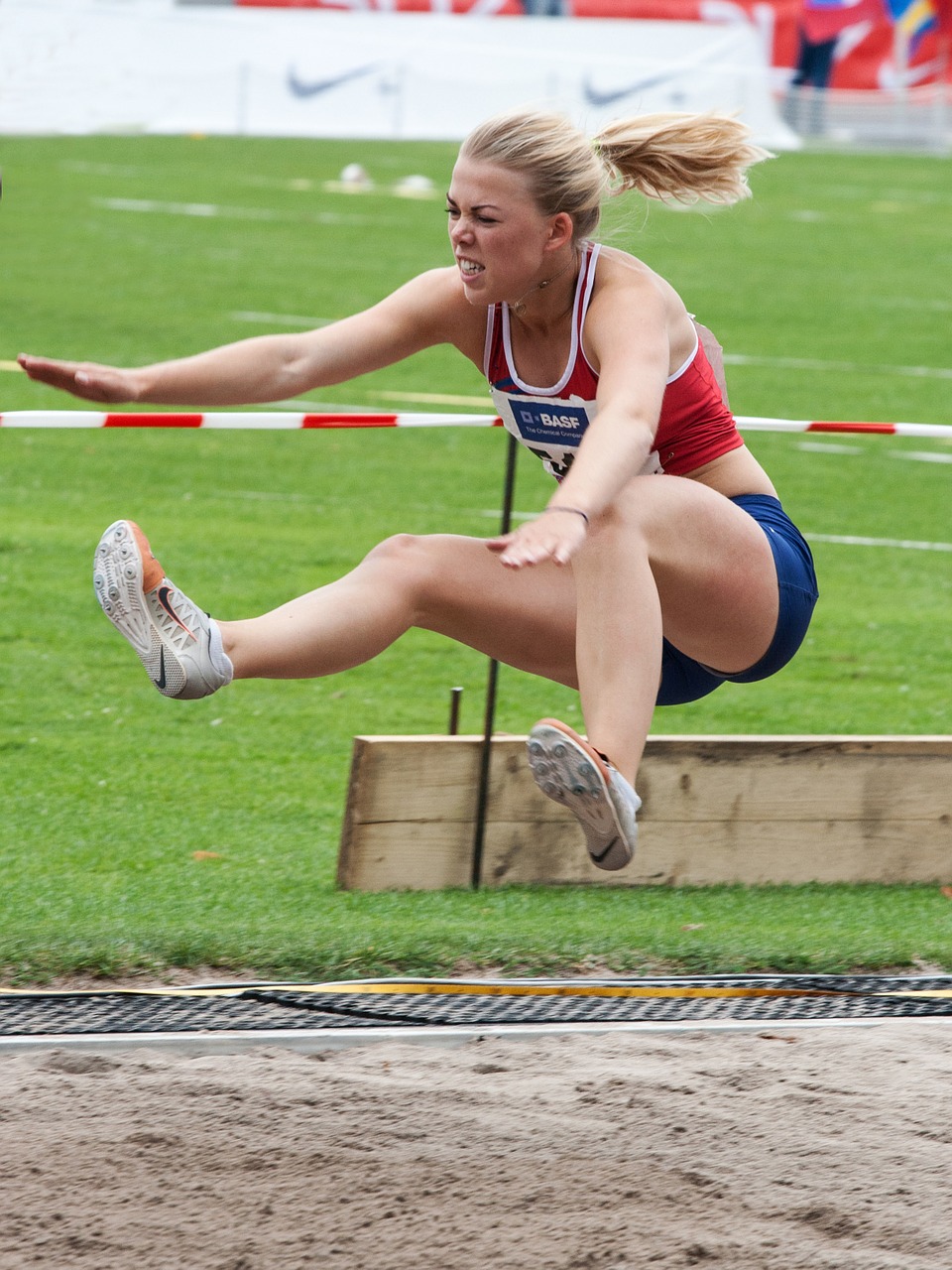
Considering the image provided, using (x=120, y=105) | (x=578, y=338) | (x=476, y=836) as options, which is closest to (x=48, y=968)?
(x=476, y=836)

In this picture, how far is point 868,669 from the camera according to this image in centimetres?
795

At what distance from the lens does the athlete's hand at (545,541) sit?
305 centimetres

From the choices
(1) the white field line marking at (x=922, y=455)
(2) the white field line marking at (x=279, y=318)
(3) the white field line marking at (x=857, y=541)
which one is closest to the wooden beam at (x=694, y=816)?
(3) the white field line marking at (x=857, y=541)

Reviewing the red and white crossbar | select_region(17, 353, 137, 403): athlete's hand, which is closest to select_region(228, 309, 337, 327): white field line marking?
the red and white crossbar

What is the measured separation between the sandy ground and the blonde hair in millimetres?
1754

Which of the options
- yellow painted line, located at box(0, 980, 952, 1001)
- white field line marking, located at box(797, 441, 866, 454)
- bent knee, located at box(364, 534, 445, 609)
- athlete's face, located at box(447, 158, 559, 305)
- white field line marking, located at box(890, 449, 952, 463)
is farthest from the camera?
white field line marking, located at box(797, 441, 866, 454)

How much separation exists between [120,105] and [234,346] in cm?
2478

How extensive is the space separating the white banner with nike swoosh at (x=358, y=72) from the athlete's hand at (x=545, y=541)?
23471 mm

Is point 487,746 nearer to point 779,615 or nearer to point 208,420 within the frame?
point 208,420

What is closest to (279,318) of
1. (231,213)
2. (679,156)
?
(231,213)

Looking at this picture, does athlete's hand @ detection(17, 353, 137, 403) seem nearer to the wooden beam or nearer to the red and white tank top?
the red and white tank top

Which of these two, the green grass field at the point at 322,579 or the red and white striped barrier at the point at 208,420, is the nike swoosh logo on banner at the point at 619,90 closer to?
the green grass field at the point at 322,579

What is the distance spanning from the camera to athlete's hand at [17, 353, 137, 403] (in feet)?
11.6

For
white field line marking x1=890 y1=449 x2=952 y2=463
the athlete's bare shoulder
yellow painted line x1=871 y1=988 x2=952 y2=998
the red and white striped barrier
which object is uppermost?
white field line marking x1=890 y1=449 x2=952 y2=463
